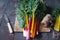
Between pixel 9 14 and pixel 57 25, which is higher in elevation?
pixel 9 14

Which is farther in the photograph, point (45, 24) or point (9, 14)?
point (9, 14)

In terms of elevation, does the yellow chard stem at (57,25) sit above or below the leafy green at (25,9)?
below

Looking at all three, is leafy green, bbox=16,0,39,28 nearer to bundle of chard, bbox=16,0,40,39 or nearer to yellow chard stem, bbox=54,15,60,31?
bundle of chard, bbox=16,0,40,39

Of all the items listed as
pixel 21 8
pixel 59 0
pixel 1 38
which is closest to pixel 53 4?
pixel 59 0

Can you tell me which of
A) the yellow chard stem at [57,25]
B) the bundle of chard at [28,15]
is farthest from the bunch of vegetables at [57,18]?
the bundle of chard at [28,15]

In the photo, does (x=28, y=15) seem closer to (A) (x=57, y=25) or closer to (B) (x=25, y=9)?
(B) (x=25, y=9)

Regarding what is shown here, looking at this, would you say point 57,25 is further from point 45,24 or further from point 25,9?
point 25,9

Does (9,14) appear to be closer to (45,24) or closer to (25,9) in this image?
(25,9)

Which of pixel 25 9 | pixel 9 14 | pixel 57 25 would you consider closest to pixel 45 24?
pixel 57 25

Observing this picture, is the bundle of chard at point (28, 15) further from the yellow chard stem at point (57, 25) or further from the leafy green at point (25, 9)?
the yellow chard stem at point (57, 25)

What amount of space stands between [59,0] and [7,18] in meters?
0.56

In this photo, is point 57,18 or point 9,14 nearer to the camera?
point 57,18

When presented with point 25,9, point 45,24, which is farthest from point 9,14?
point 45,24

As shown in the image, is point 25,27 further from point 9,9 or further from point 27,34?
point 9,9
